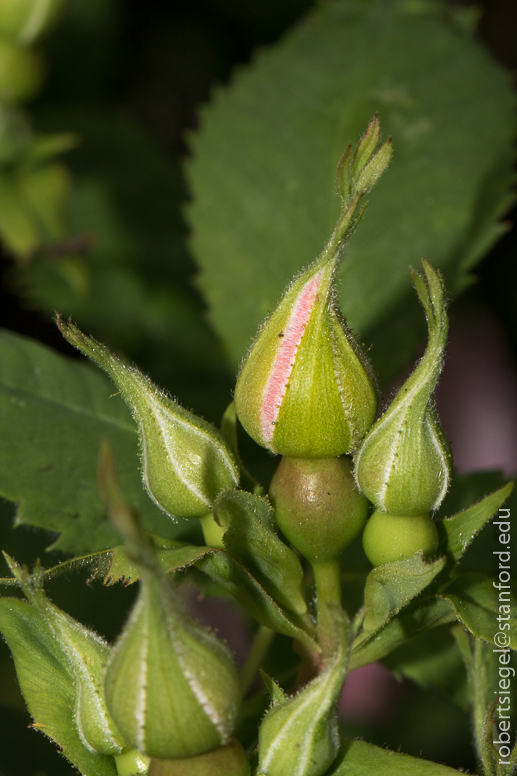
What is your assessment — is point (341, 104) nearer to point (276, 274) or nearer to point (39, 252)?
point (276, 274)

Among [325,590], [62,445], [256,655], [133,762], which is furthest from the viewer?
[62,445]

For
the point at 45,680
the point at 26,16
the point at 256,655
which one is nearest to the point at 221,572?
the point at 45,680

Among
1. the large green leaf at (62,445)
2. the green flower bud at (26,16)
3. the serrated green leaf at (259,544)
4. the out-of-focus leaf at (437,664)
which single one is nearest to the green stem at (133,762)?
the serrated green leaf at (259,544)

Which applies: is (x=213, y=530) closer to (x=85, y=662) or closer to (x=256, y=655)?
(x=85, y=662)

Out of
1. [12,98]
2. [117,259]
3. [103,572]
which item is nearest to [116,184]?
[117,259]

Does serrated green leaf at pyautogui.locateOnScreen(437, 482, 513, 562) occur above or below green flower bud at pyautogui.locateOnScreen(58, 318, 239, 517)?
below

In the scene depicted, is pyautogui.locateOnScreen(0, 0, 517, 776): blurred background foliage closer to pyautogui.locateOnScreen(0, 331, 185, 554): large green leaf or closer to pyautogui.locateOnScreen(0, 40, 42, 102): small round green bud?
pyautogui.locateOnScreen(0, 40, 42, 102): small round green bud

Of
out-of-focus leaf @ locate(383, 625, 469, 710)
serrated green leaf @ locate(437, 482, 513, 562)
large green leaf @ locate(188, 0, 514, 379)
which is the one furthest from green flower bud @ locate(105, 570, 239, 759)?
large green leaf @ locate(188, 0, 514, 379)
